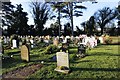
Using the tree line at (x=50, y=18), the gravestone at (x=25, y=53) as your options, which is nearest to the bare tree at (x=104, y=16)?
the tree line at (x=50, y=18)

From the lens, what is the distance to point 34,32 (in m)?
42.6

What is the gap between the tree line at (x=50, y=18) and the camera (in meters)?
39.8

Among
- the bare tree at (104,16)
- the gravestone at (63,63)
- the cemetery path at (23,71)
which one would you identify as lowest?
the cemetery path at (23,71)

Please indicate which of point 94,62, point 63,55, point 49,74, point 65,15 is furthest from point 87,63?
point 65,15

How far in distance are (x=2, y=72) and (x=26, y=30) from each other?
105 feet

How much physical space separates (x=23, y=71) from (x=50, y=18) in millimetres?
35787

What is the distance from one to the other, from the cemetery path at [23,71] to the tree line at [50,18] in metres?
28.0

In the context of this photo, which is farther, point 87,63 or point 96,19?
point 96,19

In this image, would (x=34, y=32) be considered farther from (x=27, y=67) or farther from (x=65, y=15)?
(x=27, y=67)

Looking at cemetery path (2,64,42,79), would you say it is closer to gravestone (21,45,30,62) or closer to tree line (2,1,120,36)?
gravestone (21,45,30,62)

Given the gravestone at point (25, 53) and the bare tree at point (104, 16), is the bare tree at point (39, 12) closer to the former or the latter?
the bare tree at point (104, 16)

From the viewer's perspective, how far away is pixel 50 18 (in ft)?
149

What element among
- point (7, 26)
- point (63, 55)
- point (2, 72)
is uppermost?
point (7, 26)

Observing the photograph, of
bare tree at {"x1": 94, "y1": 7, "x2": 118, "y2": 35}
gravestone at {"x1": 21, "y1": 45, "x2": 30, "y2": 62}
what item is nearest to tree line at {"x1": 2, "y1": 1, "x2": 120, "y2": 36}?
bare tree at {"x1": 94, "y1": 7, "x2": 118, "y2": 35}
